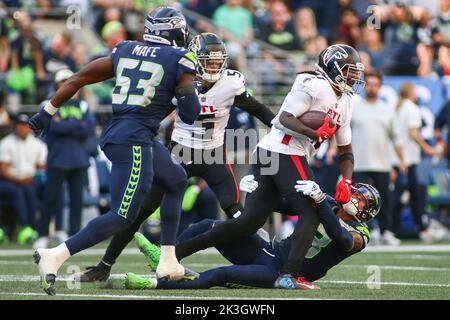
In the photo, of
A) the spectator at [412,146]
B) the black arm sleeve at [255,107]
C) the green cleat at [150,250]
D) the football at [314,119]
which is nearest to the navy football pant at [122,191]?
the green cleat at [150,250]

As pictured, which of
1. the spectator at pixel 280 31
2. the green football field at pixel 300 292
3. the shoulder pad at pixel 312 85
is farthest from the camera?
the spectator at pixel 280 31

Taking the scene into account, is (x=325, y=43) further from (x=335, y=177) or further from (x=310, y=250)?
(x=310, y=250)

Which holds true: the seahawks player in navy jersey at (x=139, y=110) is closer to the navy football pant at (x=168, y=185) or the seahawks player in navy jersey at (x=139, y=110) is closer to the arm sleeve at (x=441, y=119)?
the navy football pant at (x=168, y=185)

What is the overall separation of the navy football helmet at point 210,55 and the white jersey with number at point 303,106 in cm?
91

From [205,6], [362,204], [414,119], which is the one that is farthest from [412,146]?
[362,204]

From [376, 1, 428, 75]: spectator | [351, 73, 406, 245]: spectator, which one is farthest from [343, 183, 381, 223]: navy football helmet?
[376, 1, 428, 75]: spectator

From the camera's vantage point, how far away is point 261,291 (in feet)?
23.3

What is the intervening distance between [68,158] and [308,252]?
552cm

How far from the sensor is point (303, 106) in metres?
7.54

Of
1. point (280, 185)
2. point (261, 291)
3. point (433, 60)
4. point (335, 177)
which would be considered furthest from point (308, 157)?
point (433, 60)

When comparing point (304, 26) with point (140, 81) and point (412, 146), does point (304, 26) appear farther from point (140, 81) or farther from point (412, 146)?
point (140, 81)

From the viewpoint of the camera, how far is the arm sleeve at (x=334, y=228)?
7.27 metres

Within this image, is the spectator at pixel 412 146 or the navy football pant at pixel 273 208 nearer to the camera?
the navy football pant at pixel 273 208

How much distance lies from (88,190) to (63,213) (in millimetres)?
836
